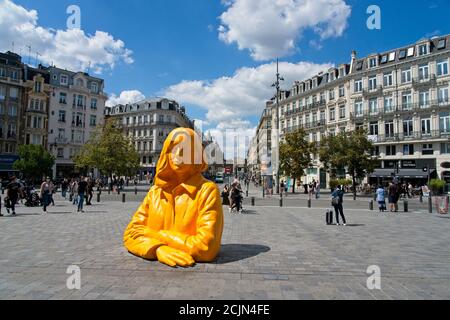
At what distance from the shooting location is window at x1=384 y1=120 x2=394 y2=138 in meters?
36.7

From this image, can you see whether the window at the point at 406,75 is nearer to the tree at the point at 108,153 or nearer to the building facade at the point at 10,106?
the tree at the point at 108,153

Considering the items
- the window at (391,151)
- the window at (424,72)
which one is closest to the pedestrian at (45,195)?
the window at (391,151)

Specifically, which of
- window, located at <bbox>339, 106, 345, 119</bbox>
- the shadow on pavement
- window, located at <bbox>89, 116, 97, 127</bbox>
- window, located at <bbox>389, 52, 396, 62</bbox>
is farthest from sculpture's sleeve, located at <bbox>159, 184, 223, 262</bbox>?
window, located at <bbox>89, 116, 97, 127</bbox>

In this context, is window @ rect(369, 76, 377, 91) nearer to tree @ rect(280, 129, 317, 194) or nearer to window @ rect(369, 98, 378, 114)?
window @ rect(369, 98, 378, 114)

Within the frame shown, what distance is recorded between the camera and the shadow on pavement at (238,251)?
22.0 feet

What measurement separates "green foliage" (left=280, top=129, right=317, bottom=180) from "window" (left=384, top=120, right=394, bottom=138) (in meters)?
10.5

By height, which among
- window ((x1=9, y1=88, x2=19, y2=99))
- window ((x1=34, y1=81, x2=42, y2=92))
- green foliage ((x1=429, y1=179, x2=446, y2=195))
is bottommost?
green foliage ((x1=429, y1=179, x2=446, y2=195))

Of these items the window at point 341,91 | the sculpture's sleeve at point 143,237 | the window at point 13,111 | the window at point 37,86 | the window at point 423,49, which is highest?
the window at point 423,49

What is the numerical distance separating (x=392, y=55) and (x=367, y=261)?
39591 millimetres

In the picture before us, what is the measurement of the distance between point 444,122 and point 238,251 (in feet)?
117

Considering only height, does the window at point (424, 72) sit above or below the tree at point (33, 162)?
above

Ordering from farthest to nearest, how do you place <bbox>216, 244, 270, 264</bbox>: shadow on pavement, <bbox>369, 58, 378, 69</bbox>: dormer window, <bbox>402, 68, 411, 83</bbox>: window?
<bbox>369, 58, 378, 69</bbox>: dormer window → <bbox>402, 68, 411, 83</bbox>: window → <bbox>216, 244, 270, 264</bbox>: shadow on pavement

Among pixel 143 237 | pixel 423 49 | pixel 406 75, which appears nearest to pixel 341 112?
pixel 406 75

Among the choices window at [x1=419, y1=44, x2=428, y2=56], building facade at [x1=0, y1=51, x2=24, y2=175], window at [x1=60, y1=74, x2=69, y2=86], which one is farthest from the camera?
window at [x1=60, y1=74, x2=69, y2=86]
